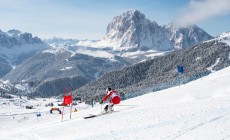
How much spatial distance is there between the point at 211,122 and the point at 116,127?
6.20 metres

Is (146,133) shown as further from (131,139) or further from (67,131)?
(67,131)

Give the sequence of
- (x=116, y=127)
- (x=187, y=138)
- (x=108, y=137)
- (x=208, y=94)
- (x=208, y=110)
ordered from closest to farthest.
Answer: (x=187, y=138), (x=108, y=137), (x=116, y=127), (x=208, y=110), (x=208, y=94)

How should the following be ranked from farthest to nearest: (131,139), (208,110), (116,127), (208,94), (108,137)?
(208,94) → (208,110) → (116,127) → (108,137) → (131,139)

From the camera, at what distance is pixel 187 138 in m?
18.6

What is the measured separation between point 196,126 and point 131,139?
3.89m

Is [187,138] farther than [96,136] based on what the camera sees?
No

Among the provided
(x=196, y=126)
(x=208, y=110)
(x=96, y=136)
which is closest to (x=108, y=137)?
(x=96, y=136)

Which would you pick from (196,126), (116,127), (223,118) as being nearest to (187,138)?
(196,126)

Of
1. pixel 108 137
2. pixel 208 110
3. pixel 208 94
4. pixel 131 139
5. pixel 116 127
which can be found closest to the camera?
pixel 131 139

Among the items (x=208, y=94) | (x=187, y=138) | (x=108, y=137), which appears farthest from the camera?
(x=208, y=94)

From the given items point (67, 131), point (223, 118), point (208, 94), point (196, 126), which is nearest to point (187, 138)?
point (196, 126)

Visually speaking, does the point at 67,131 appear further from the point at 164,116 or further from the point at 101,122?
the point at 164,116

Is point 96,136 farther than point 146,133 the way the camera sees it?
Yes

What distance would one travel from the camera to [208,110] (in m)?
26.2
